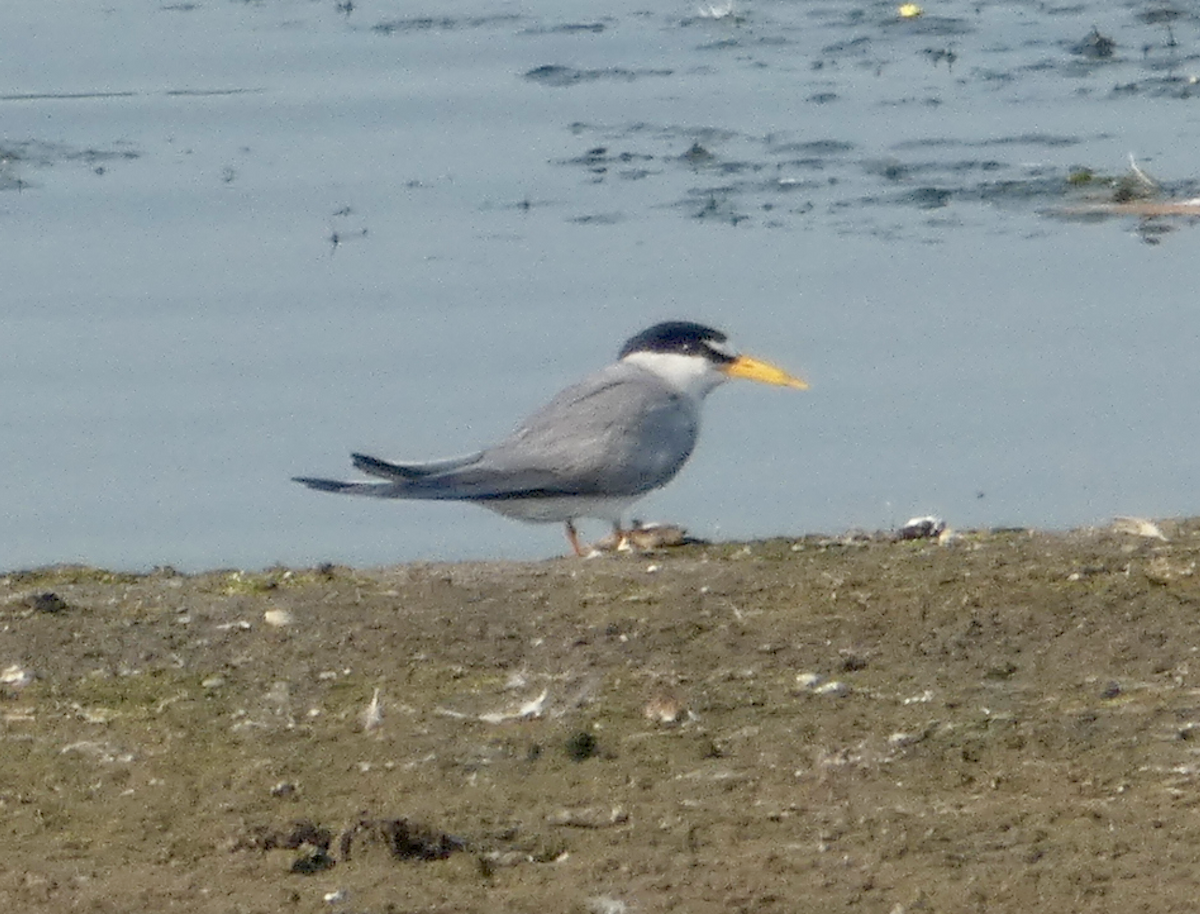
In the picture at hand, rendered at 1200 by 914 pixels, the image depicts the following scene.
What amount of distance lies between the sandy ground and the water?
5.81 feet

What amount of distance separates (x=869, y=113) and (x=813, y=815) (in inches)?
339

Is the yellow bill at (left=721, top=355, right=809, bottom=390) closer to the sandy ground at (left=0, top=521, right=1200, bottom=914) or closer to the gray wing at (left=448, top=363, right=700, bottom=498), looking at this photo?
the gray wing at (left=448, top=363, right=700, bottom=498)

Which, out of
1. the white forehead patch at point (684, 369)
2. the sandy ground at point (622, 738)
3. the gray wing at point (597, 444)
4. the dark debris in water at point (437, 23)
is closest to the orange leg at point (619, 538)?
the gray wing at point (597, 444)

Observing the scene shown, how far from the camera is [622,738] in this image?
5.58 metres

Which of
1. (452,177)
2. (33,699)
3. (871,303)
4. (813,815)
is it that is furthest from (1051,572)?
(452,177)

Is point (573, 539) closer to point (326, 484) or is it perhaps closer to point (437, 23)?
point (326, 484)

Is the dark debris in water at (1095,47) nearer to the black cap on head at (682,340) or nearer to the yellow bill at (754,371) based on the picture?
the yellow bill at (754,371)

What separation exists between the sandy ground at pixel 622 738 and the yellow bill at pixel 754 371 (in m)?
2.07

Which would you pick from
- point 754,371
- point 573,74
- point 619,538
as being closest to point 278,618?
point 619,538

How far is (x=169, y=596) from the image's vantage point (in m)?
6.92

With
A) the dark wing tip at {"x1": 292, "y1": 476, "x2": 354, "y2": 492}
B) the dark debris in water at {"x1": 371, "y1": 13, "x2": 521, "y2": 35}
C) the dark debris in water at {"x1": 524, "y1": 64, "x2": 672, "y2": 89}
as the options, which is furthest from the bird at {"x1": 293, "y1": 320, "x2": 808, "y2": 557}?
the dark debris in water at {"x1": 371, "y1": 13, "x2": 521, "y2": 35}

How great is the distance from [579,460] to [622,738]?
9.59ft

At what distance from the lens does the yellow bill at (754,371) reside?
923 cm

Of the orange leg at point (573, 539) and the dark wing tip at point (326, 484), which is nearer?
the dark wing tip at point (326, 484)
